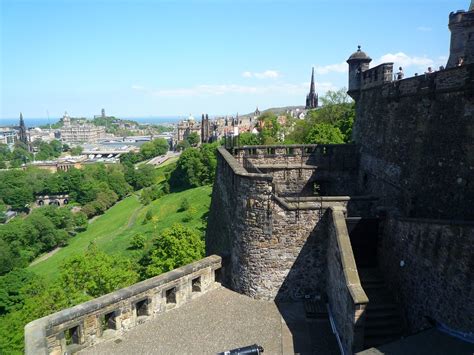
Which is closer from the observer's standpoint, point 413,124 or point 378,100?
point 413,124

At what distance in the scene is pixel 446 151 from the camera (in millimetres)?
11477

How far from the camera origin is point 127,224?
74.2 m

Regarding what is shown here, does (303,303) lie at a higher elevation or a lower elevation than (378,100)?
lower

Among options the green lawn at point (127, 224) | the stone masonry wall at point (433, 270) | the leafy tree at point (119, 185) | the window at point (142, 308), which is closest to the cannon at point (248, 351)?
the window at point (142, 308)

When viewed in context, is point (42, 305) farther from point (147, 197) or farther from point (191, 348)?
point (147, 197)

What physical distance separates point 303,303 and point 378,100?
30.8 ft

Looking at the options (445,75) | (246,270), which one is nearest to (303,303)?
(246,270)

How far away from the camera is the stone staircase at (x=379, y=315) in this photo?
1023 centimetres

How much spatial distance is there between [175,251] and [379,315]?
19.4 metres

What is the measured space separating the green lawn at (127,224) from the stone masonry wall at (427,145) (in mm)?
34086

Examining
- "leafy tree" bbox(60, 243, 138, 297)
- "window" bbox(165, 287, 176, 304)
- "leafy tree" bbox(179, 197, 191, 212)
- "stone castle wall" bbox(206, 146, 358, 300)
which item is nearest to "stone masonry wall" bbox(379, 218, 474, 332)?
"stone castle wall" bbox(206, 146, 358, 300)

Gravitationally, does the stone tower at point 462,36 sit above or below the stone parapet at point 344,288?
above

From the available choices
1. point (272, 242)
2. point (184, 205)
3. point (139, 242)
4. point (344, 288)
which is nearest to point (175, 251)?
point (272, 242)

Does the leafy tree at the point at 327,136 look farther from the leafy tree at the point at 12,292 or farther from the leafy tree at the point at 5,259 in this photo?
the leafy tree at the point at 5,259
